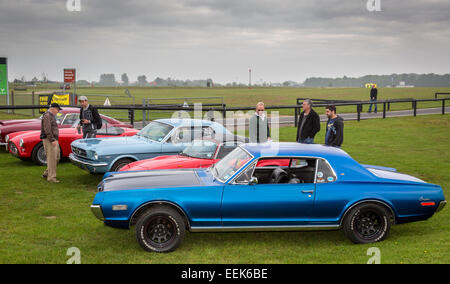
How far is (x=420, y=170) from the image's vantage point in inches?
467

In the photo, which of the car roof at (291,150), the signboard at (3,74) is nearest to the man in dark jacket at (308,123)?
the car roof at (291,150)

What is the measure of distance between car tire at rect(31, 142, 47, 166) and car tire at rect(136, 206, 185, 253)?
738cm

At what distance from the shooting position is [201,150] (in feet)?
31.1

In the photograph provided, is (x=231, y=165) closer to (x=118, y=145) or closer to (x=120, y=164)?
(x=120, y=164)

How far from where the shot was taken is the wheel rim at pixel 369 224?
6.54 m

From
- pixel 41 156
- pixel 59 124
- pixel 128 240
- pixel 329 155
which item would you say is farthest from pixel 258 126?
pixel 59 124

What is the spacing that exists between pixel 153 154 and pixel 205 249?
178 inches

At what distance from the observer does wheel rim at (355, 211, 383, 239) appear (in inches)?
258

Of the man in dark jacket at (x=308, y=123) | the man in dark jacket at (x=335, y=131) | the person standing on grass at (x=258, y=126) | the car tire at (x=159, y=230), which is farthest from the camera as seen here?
the person standing on grass at (x=258, y=126)

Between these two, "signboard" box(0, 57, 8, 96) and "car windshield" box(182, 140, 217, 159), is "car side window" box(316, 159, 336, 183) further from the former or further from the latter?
"signboard" box(0, 57, 8, 96)

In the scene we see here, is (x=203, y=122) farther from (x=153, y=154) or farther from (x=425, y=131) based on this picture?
(x=425, y=131)

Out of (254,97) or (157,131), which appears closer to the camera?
(157,131)

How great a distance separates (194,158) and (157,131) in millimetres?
2199

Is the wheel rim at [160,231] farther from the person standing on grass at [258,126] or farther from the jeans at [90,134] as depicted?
the jeans at [90,134]
